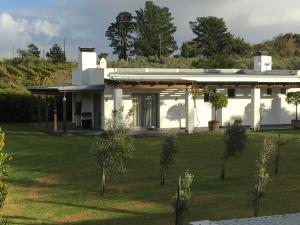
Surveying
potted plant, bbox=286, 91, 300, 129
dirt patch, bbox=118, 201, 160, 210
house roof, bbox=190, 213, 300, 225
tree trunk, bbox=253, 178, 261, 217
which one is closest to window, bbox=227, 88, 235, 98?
potted plant, bbox=286, 91, 300, 129

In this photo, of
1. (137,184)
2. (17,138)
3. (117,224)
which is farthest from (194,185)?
(17,138)

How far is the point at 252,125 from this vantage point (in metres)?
30.2

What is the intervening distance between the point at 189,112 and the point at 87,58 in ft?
24.8

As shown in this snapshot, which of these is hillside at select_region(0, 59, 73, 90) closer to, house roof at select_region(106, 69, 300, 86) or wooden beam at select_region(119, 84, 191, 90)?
house roof at select_region(106, 69, 300, 86)

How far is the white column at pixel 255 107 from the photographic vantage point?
98.4 feet

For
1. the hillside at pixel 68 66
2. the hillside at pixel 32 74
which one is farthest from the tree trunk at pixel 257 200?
the hillside at pixel 68 66

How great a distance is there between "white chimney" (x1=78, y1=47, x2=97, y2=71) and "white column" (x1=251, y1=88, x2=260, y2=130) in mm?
9674

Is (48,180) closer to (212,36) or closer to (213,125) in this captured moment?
(213,125)

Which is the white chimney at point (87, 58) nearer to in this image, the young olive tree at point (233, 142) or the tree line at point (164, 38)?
the young olive tree at point (233, 142)

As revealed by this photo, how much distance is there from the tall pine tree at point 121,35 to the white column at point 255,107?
166 ft

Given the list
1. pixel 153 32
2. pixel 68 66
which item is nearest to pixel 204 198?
pixel 68 66

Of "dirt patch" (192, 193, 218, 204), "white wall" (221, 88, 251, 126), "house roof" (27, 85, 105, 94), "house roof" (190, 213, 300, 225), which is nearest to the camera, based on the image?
"house roof" (190, 213, 300, 225)

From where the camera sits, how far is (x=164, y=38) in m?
80.6

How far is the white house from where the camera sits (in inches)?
1106
